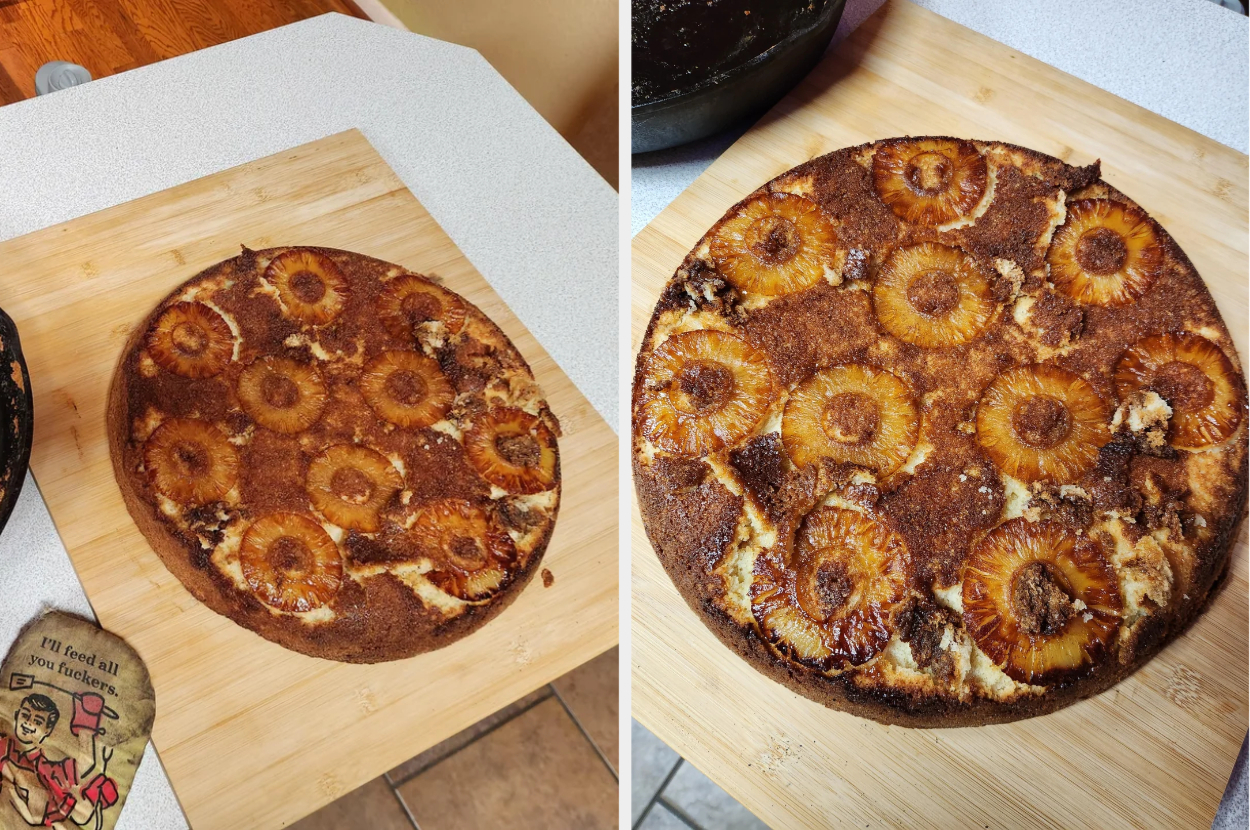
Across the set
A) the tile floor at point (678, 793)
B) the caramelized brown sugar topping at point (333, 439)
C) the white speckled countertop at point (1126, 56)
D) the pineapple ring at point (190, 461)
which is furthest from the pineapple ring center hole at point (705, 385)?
the pineapple ring at point (190, 461)

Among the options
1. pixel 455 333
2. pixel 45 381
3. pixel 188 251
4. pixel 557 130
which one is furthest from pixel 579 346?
pixel 45 381

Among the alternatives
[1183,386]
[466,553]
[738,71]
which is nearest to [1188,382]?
[1183,386]

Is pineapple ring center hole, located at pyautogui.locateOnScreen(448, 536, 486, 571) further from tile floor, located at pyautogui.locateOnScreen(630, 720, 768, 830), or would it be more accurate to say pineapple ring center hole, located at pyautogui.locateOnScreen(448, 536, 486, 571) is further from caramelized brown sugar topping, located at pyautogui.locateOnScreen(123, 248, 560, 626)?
tile floor, located at pyautogui.locateOnScreen(630, 720, 768, 830)

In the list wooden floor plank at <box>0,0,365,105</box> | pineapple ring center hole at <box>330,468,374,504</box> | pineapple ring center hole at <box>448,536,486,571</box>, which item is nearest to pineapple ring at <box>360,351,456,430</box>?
pineapple ring center hole at <box>330,468,374,504</box>

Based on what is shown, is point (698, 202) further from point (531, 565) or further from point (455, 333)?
point (531, 565)

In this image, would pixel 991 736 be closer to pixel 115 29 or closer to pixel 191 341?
pixel 191 341

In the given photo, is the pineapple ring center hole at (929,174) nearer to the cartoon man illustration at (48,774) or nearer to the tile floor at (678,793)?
the tile floor at (678,793)
